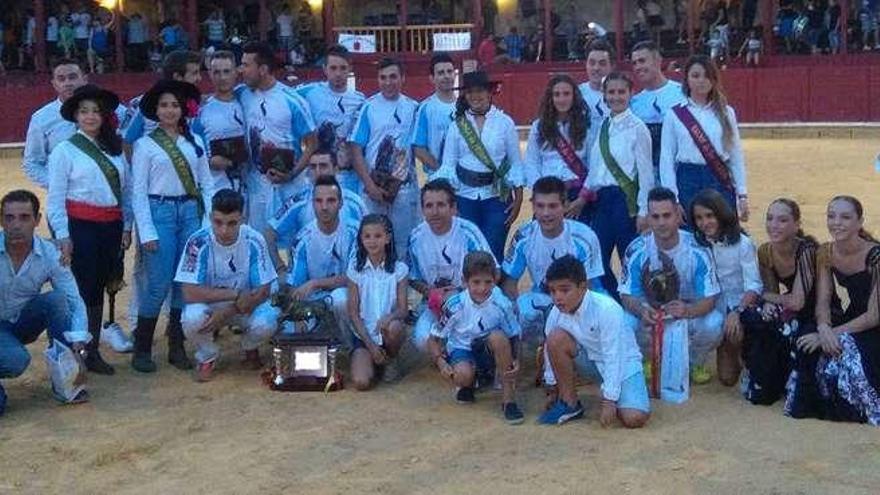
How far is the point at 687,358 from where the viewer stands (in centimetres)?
668

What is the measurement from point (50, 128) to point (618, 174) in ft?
11.1

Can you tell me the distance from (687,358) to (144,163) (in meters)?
3.18

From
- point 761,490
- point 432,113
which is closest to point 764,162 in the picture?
point 432,113

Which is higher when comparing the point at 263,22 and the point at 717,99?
the point at 263,22

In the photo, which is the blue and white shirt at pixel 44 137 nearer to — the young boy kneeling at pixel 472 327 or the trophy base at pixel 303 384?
the trophy base at pixel 303 384

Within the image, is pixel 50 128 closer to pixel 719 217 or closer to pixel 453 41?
pixel 719 217

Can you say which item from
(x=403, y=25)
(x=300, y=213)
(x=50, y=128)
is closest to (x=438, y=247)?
(x=300, y=213)

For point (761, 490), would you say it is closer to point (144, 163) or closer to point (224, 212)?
point (224, 212)

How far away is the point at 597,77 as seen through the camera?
8156mm

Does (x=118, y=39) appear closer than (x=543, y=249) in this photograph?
No

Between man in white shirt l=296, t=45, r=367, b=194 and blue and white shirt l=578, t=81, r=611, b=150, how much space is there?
1628 mm

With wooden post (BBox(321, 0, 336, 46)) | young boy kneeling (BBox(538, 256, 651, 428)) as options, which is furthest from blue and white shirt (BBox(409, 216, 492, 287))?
wooden post (BBox(321, 0, 336, 46))

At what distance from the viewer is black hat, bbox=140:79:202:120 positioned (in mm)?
7488

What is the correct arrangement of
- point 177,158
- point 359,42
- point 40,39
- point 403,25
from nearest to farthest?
point 177,158 < point 40,39 < point 359,42 < point 403,25
